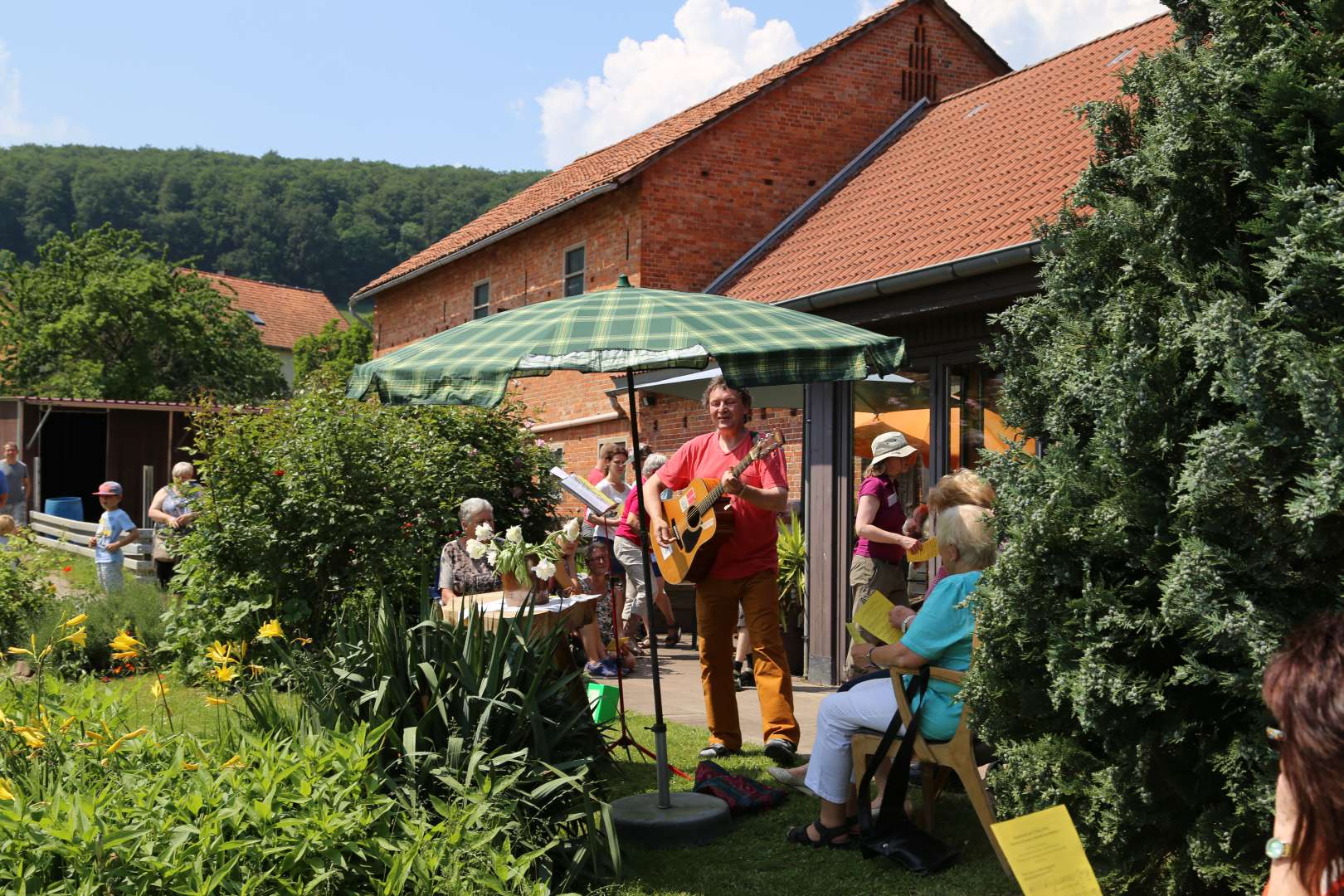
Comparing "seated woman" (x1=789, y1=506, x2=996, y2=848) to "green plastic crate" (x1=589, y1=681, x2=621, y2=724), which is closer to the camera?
"seated woman" (x1=789, y1=506, x2=996, y2=848)

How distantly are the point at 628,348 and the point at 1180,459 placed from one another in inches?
A: 83.6

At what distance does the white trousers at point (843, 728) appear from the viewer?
191 inches

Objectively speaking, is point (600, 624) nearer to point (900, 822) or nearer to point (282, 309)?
point (900, 822)

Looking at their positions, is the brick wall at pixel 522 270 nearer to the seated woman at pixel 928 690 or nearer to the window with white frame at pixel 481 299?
the window with white frame at pixel 481 299

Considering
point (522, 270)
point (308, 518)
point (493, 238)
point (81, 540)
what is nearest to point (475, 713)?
point (308, 518)

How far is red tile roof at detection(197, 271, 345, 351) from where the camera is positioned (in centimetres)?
7038

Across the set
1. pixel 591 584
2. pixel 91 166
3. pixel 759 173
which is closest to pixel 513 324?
pixel 591 584

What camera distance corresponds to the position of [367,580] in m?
8.91

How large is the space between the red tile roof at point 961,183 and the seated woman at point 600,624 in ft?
10.7

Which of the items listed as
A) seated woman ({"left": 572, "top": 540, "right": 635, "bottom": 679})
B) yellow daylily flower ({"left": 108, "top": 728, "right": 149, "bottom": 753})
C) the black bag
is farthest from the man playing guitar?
yellow daylily flower ({"left": 108, "top": 728, "right": 149, "bottom": 753})

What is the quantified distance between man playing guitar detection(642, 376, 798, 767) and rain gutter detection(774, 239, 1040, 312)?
99.7 inches

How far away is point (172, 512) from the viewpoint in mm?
13523

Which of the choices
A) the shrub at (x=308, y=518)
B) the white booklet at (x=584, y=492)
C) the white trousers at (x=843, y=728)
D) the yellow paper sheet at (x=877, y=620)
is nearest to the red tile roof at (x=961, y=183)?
the white booklet at (x=584, y=492)

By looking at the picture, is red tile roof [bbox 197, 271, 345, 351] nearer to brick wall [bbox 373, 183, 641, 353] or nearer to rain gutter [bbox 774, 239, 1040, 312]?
brick wall [bbox 373, 183, 641, 353]
